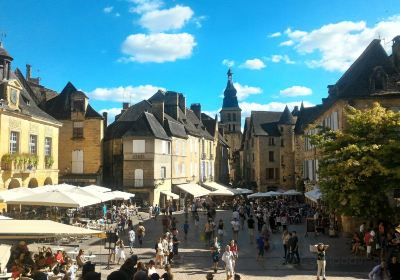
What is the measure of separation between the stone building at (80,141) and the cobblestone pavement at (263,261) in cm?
1659

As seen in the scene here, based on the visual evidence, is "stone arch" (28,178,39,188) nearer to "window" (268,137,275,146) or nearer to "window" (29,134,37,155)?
"window" (29,134,37,155)

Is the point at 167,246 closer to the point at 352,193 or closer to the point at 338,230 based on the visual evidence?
the point at 352,193

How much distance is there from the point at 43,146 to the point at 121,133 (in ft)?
36.1

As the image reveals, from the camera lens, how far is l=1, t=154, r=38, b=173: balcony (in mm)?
26047

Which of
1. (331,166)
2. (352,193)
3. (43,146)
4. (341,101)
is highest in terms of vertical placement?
(341,101)

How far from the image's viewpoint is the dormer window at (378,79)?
1005 inches

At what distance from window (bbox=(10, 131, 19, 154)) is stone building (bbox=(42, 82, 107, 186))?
1153 cm

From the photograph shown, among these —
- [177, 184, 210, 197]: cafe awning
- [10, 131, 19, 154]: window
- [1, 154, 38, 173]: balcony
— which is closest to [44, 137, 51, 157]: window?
[1, 154, 38, 173]: balcony

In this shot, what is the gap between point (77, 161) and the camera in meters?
39.8

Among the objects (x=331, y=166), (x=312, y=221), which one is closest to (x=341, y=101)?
(x=312, y=221)

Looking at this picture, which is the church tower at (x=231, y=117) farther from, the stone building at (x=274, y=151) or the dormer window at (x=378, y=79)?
the dormer window at (x=378, y=79)

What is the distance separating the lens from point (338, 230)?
83.3ft

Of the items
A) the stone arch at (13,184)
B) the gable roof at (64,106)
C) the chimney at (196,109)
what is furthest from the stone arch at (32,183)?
the chimney at (196,109)

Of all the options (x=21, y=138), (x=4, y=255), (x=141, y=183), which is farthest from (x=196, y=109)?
(x=4, y=255)
